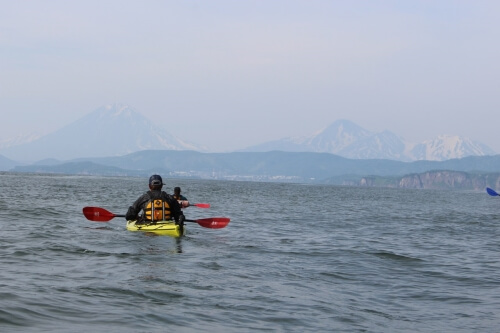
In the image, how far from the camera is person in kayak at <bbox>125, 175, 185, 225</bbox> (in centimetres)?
2108

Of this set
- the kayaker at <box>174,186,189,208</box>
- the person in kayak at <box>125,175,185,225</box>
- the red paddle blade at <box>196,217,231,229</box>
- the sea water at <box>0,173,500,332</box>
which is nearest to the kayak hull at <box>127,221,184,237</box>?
the person in kayak at <box>125,175,185,225</box>

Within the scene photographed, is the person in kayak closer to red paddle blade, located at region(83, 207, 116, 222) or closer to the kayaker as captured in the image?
red paddle blade, located at region(83, 207, 116, 222)

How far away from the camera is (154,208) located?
21.5 meters

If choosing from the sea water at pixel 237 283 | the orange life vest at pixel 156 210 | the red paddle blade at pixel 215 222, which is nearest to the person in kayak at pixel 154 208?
the orange life vest at pixel 156 210

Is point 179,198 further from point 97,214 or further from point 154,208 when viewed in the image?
point 154,208

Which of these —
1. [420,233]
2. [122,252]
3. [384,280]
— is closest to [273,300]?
[384,280]

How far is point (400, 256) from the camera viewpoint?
20.5 meters

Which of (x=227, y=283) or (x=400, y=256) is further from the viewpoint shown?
(x=400, y=256)

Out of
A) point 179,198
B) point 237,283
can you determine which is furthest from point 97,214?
point 237,283

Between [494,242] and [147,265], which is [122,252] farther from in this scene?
[494,242]

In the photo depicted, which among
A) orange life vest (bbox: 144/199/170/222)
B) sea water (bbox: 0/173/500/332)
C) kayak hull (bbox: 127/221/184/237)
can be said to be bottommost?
sea water (bbox: 0/173/500/332)

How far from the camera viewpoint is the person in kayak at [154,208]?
21078mm

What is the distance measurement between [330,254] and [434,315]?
854 cm

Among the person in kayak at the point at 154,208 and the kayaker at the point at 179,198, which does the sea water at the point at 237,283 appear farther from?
the kayaker at the point at 179,198
